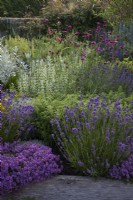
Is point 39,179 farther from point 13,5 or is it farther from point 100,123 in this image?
point 13,5

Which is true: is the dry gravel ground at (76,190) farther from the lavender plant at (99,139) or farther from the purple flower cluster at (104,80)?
the purple flower cluster at (104,80)

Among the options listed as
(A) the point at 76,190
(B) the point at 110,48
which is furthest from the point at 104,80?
(A) the point at 76,190

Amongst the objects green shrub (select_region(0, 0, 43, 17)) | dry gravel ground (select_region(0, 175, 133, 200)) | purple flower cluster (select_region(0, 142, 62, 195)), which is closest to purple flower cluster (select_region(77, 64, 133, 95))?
purple flower cluster (select_region(0, 142, 62, 195))

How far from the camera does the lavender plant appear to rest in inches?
170

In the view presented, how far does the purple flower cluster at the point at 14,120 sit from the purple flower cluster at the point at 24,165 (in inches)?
12.7

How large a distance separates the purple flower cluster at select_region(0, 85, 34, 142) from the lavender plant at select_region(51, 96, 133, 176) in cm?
65

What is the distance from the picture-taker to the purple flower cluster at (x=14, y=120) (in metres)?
5.06

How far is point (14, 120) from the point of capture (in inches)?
199

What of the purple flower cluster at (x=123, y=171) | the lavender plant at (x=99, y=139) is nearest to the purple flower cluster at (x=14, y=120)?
the lavender plant at (x=99, y=139)

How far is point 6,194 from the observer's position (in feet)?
13.3

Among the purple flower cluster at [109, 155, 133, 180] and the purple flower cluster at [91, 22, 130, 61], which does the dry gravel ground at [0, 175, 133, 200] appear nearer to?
the purple flower cluster at [109, 155, 133, 180]

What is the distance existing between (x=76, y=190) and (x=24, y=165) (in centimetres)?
56

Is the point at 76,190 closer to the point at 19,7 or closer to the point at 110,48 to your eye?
the point at 110,48

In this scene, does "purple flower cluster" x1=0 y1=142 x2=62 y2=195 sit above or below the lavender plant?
below
